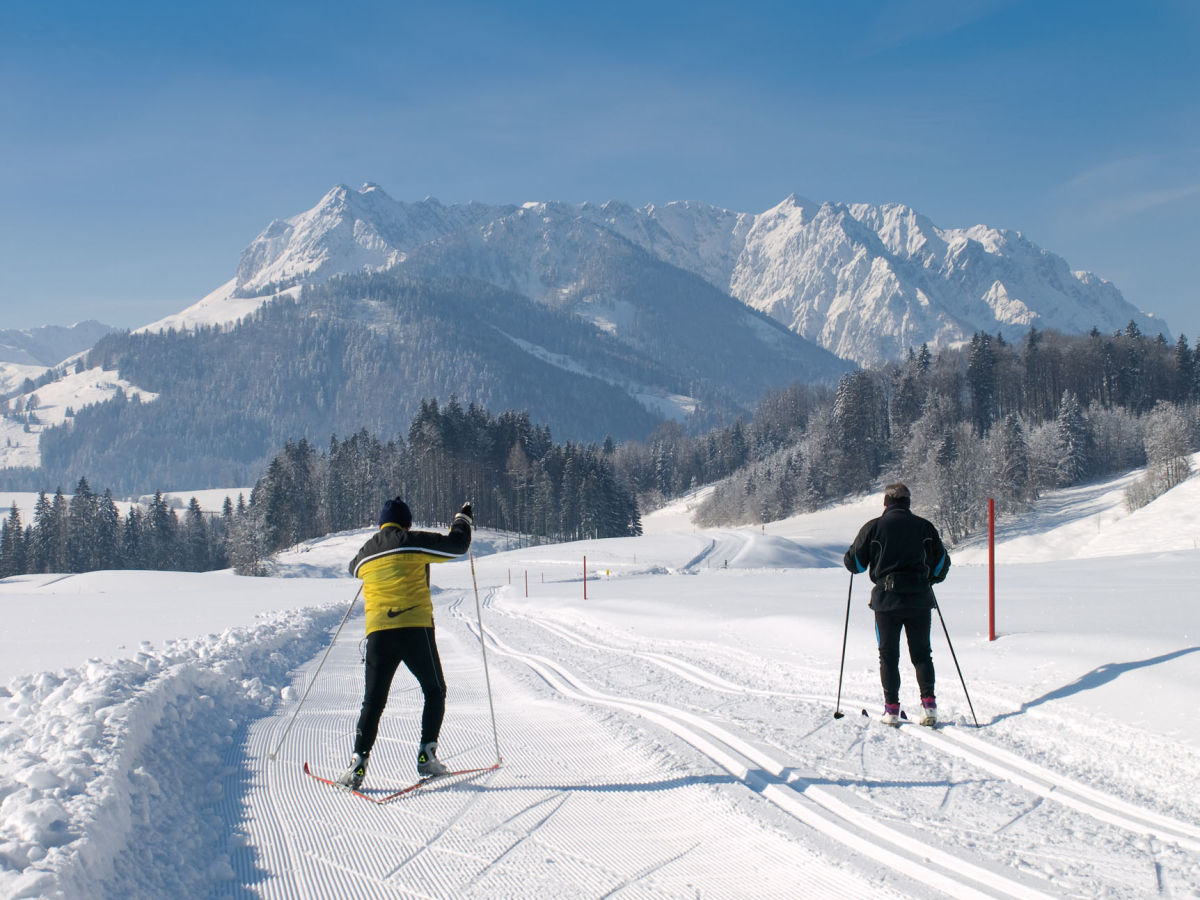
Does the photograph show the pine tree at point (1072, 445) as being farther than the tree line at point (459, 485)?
No

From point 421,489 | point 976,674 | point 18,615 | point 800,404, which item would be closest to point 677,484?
point 800,404

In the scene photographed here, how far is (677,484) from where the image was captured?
127125 mm

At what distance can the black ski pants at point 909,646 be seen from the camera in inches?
281

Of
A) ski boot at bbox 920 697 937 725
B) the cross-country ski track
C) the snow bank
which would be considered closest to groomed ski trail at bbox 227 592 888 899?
the cross-country ski track

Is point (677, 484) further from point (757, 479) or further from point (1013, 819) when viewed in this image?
point (1013, 819)

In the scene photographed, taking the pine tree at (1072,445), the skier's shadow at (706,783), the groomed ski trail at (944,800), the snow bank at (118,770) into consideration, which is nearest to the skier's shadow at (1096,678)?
the groomed ski trail at (944,800)

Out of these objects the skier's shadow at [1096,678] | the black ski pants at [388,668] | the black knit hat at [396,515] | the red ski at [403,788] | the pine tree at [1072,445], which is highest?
the pine tree at [1072,445]

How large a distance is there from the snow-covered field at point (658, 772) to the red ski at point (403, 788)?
0.12 metres

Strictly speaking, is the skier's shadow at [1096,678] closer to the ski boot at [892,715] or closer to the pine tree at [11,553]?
the ski boot at [892,715]

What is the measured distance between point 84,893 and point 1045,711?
23.0 ft

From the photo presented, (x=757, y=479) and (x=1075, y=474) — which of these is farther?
(x=757, y=479)

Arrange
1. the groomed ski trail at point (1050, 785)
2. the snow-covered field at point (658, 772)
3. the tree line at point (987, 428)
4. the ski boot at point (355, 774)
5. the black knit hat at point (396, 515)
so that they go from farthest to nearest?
the tree line at point (987, 428)
the black knit hat at point (396, 515)
the ski boot at point (355, 774)
the groomed ski trail at point (1050, 785)
the snow-covered field at point (658, 772)

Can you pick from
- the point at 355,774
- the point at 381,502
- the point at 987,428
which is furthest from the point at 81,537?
the point at 987,428

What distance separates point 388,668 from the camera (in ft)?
19.2
